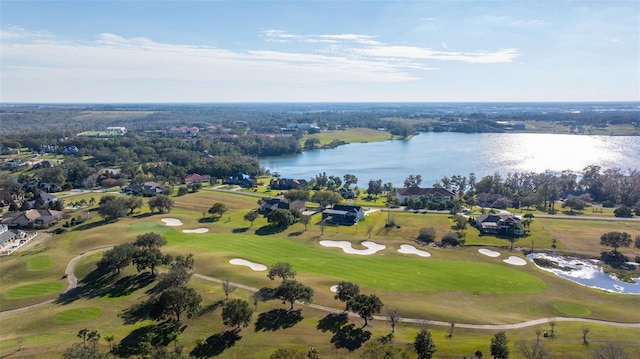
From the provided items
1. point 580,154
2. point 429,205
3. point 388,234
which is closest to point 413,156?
point 580,154

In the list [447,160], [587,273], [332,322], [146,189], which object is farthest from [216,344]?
[447,160]

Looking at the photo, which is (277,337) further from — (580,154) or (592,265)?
(580,154)

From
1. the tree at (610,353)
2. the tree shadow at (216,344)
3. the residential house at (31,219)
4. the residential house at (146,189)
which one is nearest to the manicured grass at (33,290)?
the tree shadow at (216,344)

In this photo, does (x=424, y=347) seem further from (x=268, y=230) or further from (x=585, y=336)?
(x=268, y=230)

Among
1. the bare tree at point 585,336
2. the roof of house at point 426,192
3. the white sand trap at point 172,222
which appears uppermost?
the roof of house at point 426,192

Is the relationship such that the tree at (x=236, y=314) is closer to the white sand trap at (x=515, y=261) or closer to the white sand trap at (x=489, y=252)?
the white sand trap at (x=515, y=261)

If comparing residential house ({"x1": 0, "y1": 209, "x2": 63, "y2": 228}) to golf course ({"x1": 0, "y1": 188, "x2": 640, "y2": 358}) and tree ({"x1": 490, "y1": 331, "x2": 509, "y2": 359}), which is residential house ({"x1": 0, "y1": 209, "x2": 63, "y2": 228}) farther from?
tree ({"x1": 490, "y1": 331, "x2": 509, "y2": 359})

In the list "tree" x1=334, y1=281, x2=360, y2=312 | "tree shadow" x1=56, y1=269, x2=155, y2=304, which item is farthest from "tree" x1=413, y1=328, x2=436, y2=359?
"tree shadow" x1=56, y1=269, x2=155, y2=304
